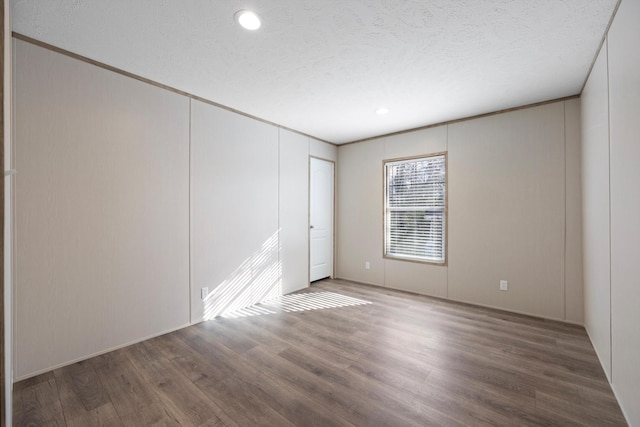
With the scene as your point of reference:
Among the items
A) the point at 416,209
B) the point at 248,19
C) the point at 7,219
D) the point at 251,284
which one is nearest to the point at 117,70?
the point at 248,19

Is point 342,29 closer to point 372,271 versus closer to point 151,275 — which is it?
point 151,275

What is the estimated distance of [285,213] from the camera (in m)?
4.18

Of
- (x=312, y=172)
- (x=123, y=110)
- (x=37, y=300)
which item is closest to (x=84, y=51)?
(x=123, y=110)

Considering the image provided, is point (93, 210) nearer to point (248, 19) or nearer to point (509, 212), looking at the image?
point (248, 19)

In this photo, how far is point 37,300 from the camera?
211 cm

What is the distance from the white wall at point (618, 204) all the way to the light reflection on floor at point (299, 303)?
91.5 inches

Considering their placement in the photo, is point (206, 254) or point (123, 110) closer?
point (123, 110)

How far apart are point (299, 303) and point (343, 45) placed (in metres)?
3.00

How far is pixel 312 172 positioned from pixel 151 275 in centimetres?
279

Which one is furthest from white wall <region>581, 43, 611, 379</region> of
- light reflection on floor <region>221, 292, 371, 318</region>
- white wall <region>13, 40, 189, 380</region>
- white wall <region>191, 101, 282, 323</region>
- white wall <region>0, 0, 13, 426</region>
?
white wall <region>13, 40, 189, 380</region>

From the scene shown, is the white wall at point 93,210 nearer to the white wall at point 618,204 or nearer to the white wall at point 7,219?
the white wall at point 7,219

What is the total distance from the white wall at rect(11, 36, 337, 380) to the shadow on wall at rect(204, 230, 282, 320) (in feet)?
0.06

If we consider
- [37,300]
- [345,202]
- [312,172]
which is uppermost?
[312,172]

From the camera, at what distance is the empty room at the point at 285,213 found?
5.85 feet
